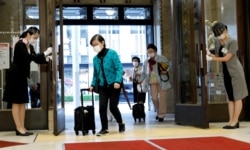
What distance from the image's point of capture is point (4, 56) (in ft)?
19.7

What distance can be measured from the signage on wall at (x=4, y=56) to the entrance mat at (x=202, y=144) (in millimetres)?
2940

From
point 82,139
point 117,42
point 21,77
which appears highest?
point 117,42

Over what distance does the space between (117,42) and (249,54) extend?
10743mm

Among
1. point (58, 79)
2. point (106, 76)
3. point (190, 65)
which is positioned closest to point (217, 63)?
point (190, 65)

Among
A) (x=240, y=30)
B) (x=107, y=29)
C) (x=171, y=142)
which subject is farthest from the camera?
(x=107, y=29)

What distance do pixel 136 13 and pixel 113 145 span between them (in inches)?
249

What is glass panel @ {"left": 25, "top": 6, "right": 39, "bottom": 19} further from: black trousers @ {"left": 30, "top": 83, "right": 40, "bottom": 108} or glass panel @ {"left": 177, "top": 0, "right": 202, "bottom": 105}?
glass panel @ {"left": 177, "top": 0, "right": 202, "bottom": 105}

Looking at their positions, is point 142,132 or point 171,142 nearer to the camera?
point 171,142

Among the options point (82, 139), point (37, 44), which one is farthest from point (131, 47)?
point (82, 139)

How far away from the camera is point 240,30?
→ 638cm

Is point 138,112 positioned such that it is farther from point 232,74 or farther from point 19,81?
point 19,81

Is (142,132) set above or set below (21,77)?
below

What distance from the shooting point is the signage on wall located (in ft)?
19.6

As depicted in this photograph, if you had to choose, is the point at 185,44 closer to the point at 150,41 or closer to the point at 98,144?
the point at 98,144
